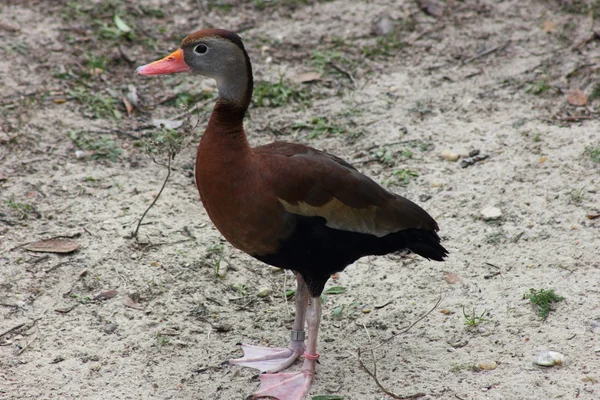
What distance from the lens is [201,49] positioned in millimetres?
3842

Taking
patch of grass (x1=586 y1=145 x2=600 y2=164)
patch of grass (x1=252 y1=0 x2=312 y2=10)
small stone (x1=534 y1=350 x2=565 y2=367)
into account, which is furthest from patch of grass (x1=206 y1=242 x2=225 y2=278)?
patch of grass (x1=252 y1=0 x2=312 y2=10)

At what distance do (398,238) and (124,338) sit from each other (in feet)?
5.04

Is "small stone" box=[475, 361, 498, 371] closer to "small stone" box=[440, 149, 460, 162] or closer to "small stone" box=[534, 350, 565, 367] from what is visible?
"small stone" box=[534, 350, 565, 367]

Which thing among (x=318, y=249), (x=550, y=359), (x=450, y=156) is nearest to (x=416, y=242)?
(x=318, y=249)

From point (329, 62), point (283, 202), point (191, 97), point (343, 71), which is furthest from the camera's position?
point (329, 62)

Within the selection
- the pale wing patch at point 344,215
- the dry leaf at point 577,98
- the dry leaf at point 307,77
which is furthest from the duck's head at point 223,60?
the dry leaf at point 577,98

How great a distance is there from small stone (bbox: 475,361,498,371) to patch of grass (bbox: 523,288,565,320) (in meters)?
0.44

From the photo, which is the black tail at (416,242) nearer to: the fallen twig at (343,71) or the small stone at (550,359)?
the small stone at (550,359)

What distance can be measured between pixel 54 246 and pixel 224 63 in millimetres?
1731

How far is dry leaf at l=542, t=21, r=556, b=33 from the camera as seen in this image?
7.03m

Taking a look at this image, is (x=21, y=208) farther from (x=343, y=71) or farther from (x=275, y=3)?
(x=275, y=3)

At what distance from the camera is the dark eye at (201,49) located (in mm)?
3830

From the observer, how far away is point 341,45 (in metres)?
7.12

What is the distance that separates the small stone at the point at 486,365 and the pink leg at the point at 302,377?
798mm
